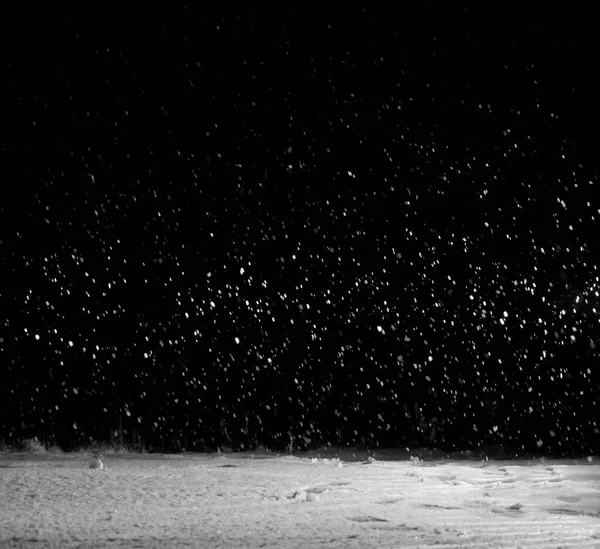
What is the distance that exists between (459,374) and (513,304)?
166 centimetres

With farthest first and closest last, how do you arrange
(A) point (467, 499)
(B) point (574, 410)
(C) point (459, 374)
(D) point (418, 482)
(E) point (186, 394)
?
(E) point (186, 394)
(C) point (459, 374)
(B) point (574, 410)
(D) point (418, 482)
(A) point (467, 499)

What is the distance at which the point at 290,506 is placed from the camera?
4871mm

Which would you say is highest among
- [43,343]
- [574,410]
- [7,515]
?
[43,343]

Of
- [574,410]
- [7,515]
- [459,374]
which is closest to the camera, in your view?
[7,515]

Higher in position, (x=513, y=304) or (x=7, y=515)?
Result: (x=513, y=304)

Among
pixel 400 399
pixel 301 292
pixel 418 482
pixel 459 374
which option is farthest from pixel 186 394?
pixel 418 482

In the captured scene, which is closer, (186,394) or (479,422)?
(479,422)

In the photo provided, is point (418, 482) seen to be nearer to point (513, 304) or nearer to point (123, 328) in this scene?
point (513, 304)

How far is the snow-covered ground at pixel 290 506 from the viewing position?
3938mm

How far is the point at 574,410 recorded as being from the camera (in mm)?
12914

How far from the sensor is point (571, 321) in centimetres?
1359

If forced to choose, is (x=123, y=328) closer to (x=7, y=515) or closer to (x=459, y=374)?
(x=459, y=374)

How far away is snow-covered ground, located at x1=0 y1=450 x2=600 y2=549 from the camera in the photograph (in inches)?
155

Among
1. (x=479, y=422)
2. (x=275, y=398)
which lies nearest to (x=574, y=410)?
(x=479, y=422)
